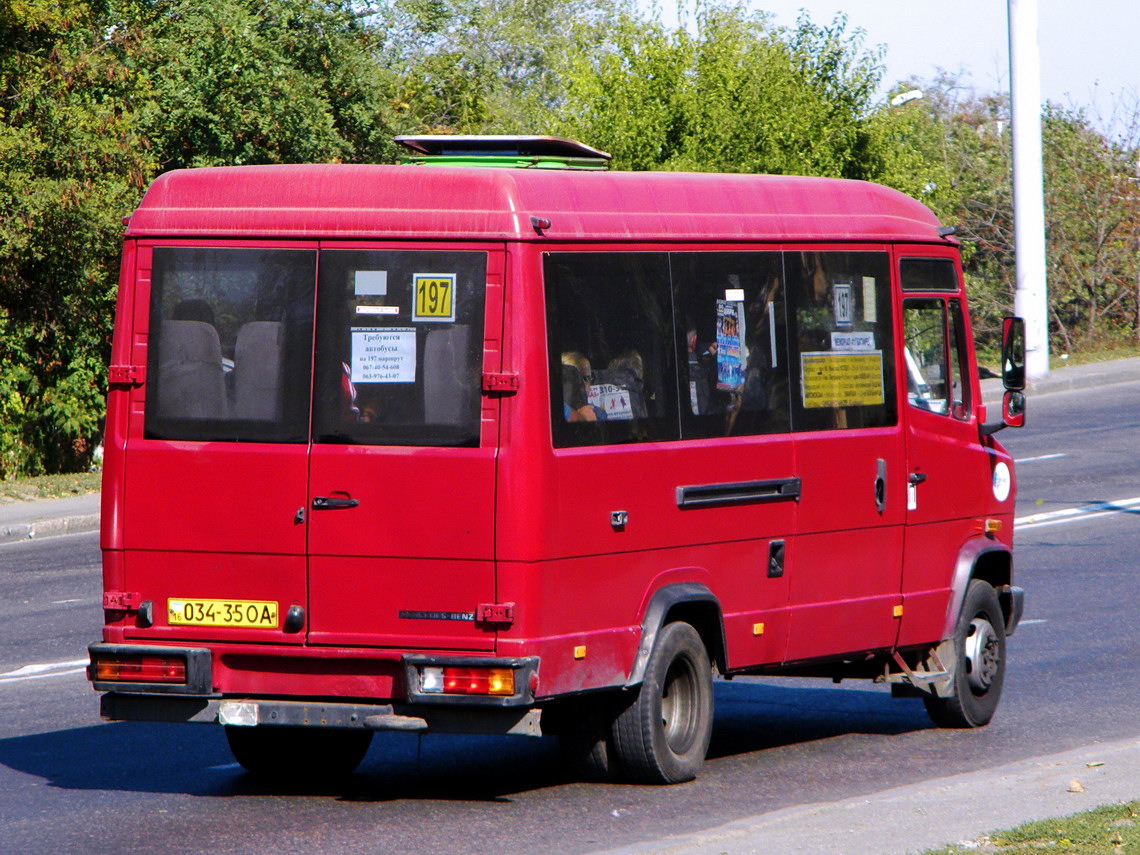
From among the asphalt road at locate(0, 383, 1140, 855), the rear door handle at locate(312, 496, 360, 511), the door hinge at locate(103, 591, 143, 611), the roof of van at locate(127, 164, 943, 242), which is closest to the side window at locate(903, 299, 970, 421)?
the roof of van at locate(127, 164, 943, 242)

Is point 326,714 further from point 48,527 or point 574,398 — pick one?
point 48,527

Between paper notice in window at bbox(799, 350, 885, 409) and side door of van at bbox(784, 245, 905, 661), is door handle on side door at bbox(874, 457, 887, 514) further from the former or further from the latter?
paper notice in window at bbox(799, 350, 885, 409)

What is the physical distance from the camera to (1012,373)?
9.52m

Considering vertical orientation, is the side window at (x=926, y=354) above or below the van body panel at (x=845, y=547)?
above

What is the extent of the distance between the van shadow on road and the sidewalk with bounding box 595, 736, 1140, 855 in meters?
1.41

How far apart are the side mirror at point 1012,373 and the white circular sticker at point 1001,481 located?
A: 0.67 ft

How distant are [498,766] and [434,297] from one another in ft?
8.14

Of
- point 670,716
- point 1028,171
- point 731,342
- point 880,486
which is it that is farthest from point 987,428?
point 1028,171

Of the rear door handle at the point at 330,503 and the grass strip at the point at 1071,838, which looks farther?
the rear door handle at the point at 330,503

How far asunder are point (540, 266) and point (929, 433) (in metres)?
2.78

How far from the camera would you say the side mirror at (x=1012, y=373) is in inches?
368

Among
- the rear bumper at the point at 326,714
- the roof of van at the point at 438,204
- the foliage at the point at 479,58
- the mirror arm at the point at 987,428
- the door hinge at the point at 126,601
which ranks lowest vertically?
the rear bumper at the point at 326,714

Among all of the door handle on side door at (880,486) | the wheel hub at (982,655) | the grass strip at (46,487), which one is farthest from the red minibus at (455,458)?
the grass strip at (46,487)

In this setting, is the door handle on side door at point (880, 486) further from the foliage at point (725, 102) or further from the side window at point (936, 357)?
the foliage at point (725, 102)
